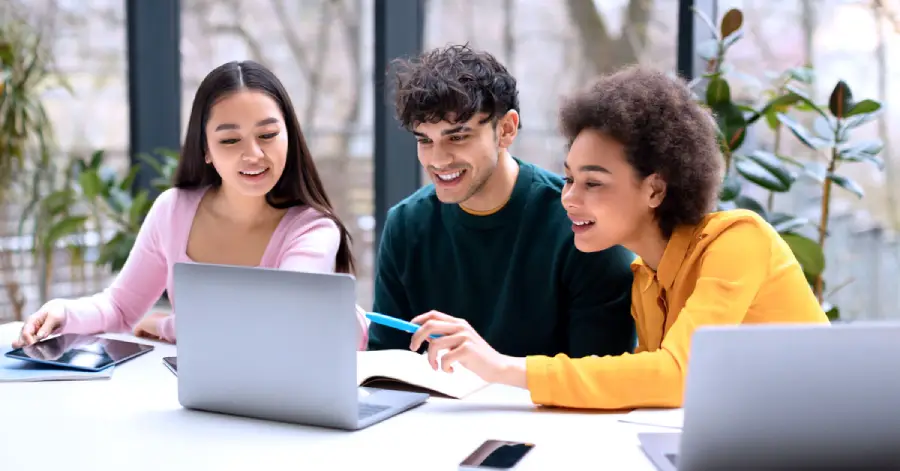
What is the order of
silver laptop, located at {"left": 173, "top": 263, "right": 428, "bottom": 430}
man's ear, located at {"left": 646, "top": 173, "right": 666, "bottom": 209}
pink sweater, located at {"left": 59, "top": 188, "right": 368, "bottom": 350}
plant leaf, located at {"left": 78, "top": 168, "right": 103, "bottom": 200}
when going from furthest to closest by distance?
1. plant leaf, located at {"left": 78, "top": 168, "right": 103, "bottom": 200}
2. pink sweater, located at {"left": 59, "top": 188, "right": 368, "bottom": 350}
3. man's ear, located at {"left": 646, "top": 173, "right": 666, "bottom": 209}
4. silver laptop, located at {"left": 173, "top": 263, "right": 428, "bottom": 430}

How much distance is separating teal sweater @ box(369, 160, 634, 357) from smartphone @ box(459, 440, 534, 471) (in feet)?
2.22

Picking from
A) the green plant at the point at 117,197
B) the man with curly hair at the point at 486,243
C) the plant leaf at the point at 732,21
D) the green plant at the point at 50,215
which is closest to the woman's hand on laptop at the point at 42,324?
the man with curly hair at the point at 486,243

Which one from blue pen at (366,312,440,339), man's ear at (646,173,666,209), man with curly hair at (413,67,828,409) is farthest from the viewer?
man's ear at (646,173,666,209)

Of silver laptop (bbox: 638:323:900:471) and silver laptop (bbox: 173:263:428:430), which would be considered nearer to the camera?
silver laptop (bbox: 638:323:900:471)

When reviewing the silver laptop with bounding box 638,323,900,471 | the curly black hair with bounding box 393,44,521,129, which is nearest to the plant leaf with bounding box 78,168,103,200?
the curly black hair with bounding box 393,44,521,129

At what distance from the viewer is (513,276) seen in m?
1.99

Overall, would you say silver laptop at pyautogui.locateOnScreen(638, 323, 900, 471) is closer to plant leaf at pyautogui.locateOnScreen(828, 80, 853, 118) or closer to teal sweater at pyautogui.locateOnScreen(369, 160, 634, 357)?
teal sweater at pyautogui.locateOnScreen(369, 160, 634, 357)

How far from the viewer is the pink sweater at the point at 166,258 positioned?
198 cm

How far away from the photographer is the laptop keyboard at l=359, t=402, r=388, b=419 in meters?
1.40

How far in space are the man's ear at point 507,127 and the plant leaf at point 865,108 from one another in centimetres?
90

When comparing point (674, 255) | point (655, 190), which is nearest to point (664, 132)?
point (655, 190)

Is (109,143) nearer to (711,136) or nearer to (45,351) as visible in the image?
(45,351)

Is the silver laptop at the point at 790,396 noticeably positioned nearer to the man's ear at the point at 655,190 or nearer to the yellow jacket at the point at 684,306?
the yellow jacket at the point at 684,306

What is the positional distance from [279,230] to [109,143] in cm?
195
